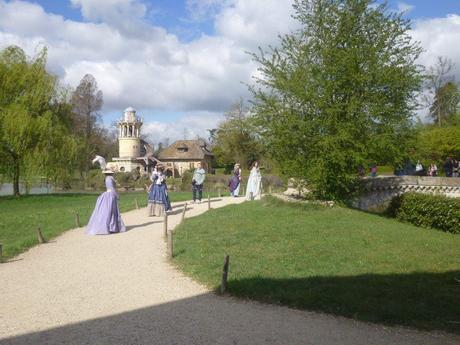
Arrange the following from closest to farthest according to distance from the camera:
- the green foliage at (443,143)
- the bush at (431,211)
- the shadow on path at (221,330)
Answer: the shadow on path at (221,330) < the bush at (431,211) < the green foliage at (443,143)

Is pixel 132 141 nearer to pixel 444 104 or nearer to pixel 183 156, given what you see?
pixel 183 156

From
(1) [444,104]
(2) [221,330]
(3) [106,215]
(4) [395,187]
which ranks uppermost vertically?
(1) [444,104]

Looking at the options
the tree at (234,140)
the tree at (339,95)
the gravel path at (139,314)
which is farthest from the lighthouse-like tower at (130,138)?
the gravel path at (139,314)

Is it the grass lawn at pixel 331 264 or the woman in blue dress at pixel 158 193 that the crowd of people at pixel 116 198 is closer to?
the woman in blue dress at pixel 158 193

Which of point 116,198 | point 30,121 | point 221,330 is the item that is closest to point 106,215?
point 116,198

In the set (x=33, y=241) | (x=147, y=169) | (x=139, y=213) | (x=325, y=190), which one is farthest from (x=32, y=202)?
(x=147, y=169)

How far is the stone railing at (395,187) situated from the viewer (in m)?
24.2

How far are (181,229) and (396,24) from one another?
39.9ft

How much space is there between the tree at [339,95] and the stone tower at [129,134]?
49204mm

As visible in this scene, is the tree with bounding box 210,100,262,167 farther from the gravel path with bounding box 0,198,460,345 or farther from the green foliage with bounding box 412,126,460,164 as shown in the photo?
the gravel path with bounding box 0,198,460,345

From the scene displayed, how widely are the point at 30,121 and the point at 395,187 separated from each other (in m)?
20.4

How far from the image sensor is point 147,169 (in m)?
66.8

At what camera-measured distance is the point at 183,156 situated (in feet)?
223

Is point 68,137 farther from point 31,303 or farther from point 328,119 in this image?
point 31,303
